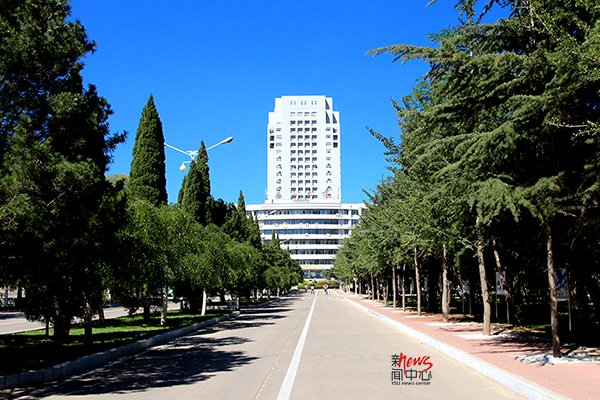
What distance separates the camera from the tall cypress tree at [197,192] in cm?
3288

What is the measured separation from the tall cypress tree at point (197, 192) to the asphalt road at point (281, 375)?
16.5 metres

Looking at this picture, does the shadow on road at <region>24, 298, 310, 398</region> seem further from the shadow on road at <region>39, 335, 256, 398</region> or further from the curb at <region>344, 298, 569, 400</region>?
the curb at <region>344, 298, 569, 400</region>

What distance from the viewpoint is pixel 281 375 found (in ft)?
35.4

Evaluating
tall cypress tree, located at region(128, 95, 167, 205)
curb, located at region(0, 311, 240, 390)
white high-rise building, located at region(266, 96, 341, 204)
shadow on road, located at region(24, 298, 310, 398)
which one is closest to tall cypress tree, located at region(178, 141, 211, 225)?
tall cypress tree, located at region(128, 95, 167, 205)

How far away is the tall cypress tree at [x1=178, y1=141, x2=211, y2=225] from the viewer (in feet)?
108

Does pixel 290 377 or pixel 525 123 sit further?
pixel 525 123

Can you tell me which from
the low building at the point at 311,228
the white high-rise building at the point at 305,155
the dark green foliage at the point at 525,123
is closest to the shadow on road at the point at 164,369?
the dark green foliage at the point at 525,123

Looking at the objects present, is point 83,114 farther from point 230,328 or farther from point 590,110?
point 230,328

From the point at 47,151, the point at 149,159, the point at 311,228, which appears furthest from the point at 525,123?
the point at 311,228

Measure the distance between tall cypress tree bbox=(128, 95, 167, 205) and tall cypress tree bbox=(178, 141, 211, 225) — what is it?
23.1 ft

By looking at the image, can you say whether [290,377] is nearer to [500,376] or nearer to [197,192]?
[500,376]

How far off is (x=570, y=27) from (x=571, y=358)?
8033mm

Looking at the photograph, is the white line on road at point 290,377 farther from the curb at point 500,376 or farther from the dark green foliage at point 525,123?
the dark green foliage at point 525,123

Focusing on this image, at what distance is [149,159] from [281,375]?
54.0ft
